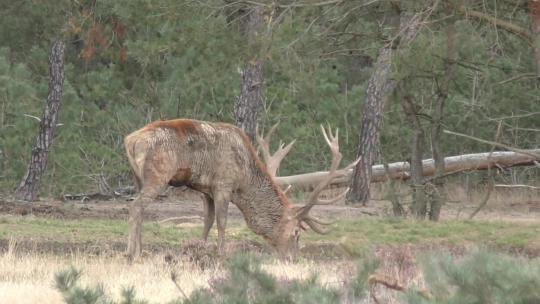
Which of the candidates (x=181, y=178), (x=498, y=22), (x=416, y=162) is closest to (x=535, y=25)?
(x=498, y=22)

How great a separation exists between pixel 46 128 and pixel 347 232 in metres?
8.65

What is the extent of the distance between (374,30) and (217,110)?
9.99 m

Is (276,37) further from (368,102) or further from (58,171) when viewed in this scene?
(58,171)

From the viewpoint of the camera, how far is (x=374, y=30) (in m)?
18.5

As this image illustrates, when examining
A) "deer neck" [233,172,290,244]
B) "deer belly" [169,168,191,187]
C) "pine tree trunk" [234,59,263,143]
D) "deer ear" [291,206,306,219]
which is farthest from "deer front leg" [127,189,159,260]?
"pine tree trunk" [234,59,263,143]

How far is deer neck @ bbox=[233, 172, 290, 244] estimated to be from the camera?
14.4 m

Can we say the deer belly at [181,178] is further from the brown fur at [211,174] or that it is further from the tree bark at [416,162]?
the tree bark at [416,162]

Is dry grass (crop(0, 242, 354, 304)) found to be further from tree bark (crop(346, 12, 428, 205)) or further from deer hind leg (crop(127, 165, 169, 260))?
tree bark (crop(346, 12, 428, 205))

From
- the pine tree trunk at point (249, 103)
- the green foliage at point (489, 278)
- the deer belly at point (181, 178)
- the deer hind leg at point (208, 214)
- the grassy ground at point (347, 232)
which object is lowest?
the grassy ground at point (347, 232)

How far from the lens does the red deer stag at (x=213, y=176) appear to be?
1340 cm

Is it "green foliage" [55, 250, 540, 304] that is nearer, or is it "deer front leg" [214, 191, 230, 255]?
"green foliage" [55, 250, 540, 304]

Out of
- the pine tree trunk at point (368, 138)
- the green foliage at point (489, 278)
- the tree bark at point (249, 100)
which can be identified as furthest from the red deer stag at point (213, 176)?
the pine tree trunk at point (368, 138)

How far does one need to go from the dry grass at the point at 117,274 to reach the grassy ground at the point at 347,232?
2674mm

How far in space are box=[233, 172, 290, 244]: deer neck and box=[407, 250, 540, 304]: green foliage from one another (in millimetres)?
8656
